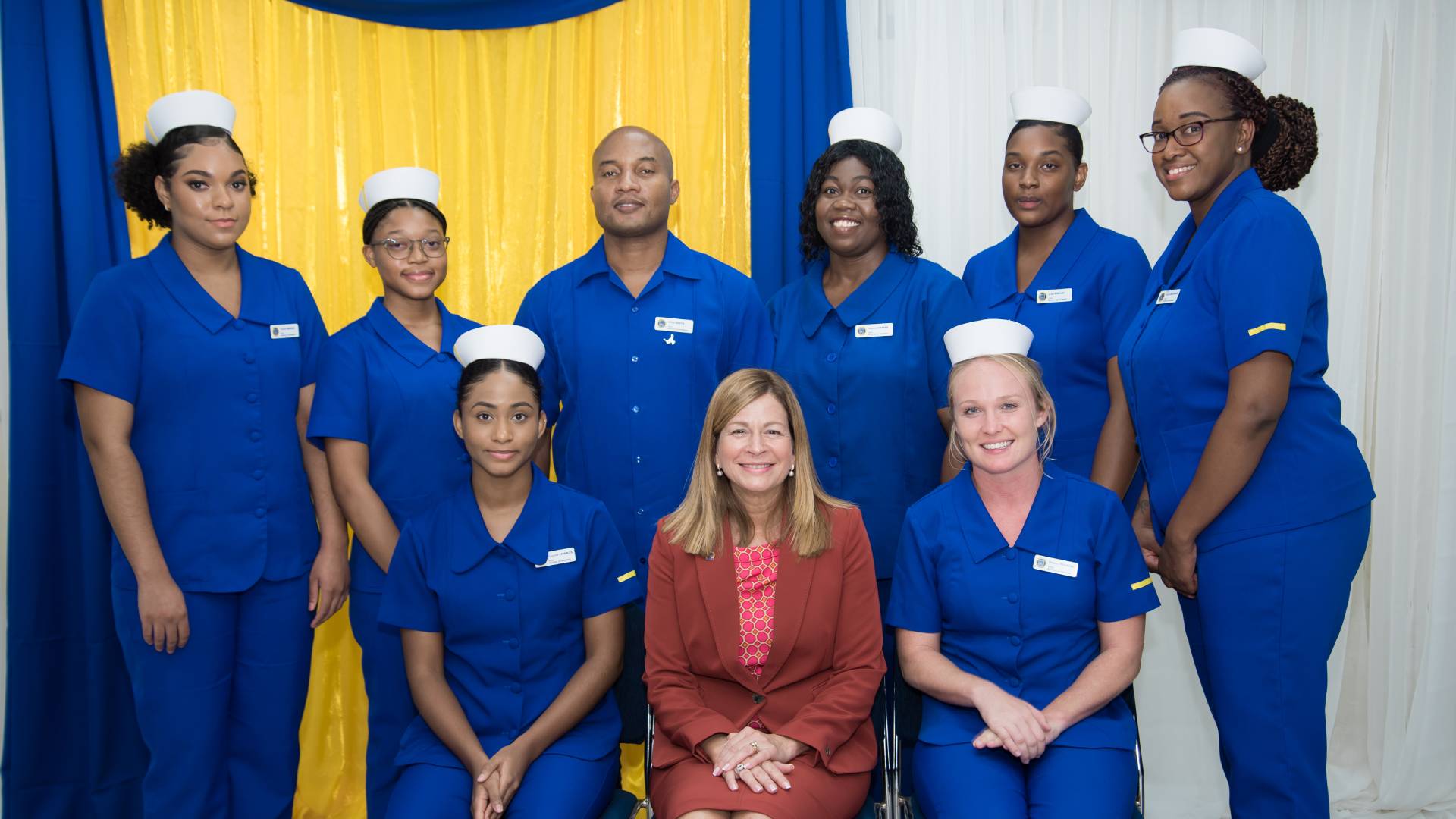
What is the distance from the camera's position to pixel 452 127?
376 cm

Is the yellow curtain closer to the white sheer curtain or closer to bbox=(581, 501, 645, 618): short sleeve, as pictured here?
the white sheer curtain

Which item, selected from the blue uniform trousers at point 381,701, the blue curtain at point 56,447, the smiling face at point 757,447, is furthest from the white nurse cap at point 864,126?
the blue curtain at point 56,447

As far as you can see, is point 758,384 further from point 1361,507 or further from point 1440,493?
point 1440,493

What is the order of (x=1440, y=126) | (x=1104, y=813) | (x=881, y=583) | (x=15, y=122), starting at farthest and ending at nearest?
(x=1440, y=126) → (x=15, y=122) → (x=881, y=583) → (x=1104, y=813)

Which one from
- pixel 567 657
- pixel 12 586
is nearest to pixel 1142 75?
pixel 567 657

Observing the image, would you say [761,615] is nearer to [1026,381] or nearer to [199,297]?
[1026,381]

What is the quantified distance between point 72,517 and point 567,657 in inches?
80.0

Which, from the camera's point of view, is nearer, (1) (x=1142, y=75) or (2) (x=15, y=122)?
(2) (x=15, y=122)

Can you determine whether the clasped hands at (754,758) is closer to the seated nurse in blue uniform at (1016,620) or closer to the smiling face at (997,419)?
the seated nurse in blue uniform at (1016,620)

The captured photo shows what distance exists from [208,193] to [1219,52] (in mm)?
2431

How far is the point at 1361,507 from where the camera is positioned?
2.08 m

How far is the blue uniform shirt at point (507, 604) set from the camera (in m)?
2.26

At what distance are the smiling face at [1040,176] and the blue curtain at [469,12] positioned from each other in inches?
66.4

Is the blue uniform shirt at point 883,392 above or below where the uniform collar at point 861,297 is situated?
below
